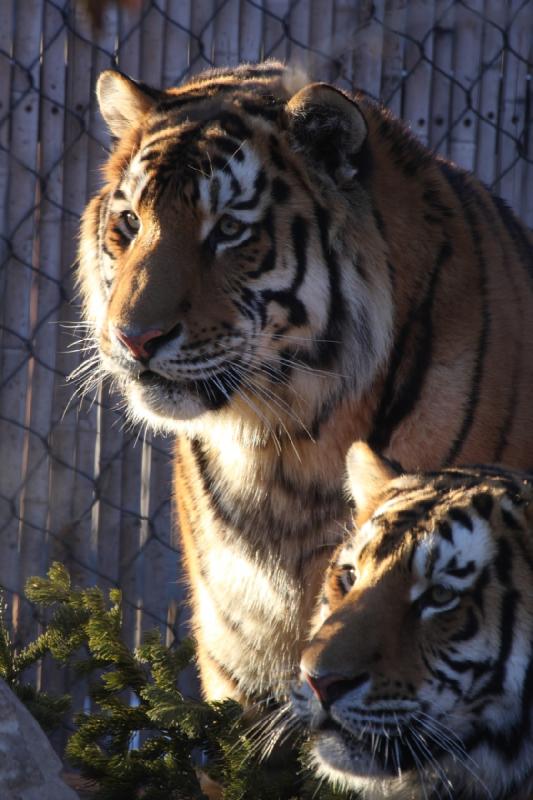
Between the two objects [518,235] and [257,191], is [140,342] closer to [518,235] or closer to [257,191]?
[257,191]

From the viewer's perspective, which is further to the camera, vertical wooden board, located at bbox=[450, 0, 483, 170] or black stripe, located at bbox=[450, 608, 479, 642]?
vertical wooden board, located at bbox=[450, 0, 483, 170]

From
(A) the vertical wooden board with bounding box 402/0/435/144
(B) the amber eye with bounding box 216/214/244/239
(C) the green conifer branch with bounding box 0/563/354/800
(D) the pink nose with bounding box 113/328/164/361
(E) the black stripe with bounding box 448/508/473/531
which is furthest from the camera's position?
(A) the vertical wooden board with bounding box 402/0/435/144

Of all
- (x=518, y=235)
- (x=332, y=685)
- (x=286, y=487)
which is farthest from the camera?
(x=518, y=235)

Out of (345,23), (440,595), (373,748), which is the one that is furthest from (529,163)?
(373,748)

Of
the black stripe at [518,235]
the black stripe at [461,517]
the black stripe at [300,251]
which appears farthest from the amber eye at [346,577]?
the black stripe at [518,235]

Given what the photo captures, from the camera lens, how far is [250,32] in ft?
8.29

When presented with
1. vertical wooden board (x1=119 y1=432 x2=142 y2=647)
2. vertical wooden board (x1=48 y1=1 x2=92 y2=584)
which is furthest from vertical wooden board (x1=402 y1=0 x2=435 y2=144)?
vertical wooden board (x1=119 y1=432 x2=142 y2=647)

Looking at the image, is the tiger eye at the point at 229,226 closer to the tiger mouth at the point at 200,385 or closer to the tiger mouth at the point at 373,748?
the tiger mouth at the point at 200,385

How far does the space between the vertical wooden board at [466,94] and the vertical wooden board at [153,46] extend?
0.60 meters

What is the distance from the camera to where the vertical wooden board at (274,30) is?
8.26ft

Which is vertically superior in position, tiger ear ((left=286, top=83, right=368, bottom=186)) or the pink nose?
tiger ear ((left=286, top=83, right=368, bottom=186))

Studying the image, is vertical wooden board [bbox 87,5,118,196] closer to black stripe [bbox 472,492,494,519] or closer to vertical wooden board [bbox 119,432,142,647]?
vertical wooden board [bbox 119,432,142,647]

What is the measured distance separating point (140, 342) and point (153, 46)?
52.7 inches

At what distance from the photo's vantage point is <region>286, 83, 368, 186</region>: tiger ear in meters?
1.47
